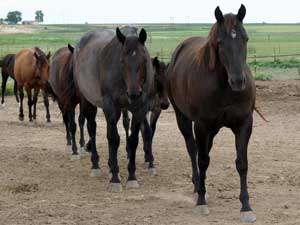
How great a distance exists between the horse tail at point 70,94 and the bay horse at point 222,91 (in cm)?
342

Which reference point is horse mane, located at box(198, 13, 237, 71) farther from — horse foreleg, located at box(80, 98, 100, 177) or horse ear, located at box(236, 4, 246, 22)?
horse foreleg, located at box(80, 98, 100, 177)

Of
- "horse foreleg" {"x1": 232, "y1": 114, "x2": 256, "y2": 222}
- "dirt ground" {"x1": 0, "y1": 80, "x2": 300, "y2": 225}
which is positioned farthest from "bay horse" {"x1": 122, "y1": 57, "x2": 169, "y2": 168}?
"horse foreleg" {"x1": 232, "y1": 114, "x2": 256, "y2": 222}

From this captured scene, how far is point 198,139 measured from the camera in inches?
261

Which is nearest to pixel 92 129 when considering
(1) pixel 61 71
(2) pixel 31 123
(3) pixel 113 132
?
(3) pixel 113 132

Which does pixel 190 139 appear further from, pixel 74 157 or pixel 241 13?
pixel 74 157

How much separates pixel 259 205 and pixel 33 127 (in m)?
8.45

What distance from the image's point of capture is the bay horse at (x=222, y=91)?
232 inches

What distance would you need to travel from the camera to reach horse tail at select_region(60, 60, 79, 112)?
10.1 metres

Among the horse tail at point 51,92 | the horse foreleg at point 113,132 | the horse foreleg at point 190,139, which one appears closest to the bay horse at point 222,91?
the horse foreleg at point 190,139

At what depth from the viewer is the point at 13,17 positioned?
144 m

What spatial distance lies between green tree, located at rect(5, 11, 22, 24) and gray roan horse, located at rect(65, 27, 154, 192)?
13940 centimetres

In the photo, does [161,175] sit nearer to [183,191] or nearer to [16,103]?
[183,191]

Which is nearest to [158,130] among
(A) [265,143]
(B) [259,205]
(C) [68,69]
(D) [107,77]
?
(A) [265,143]

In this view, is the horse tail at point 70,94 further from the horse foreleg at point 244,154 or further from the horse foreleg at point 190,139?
the horse foreleg at point 244,154
